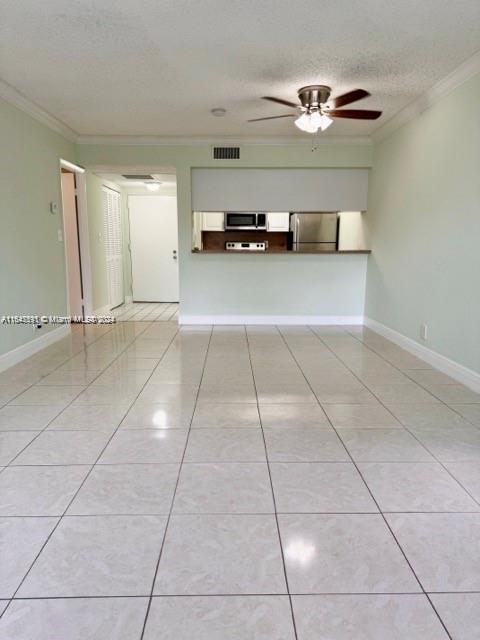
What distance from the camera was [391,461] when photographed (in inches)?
79.7

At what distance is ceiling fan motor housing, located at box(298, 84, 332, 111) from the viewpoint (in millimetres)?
3424

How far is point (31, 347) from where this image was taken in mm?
3973

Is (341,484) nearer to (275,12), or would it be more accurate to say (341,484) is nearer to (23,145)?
(275,12)

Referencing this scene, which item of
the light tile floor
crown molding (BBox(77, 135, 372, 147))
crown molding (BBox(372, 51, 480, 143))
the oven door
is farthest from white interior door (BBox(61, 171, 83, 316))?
crown molding (BBox(372, 51, 480, 143))

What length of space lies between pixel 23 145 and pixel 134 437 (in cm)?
315

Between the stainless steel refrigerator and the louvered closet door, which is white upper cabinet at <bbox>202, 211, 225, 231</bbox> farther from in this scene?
the louvered closet door

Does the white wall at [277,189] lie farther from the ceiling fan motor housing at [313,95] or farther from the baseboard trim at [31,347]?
the baseboard trim at [31,347]

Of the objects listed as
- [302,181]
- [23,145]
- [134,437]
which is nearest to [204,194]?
[302,181]

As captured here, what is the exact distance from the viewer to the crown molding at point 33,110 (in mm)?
3432

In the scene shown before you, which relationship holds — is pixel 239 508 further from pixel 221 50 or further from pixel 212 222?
pixel 212 222

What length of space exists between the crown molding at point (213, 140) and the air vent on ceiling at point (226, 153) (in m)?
0.07

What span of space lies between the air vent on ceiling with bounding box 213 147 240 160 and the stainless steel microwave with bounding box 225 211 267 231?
115 cm

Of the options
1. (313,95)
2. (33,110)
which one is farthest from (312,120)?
(33,110)

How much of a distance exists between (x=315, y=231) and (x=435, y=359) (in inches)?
122
